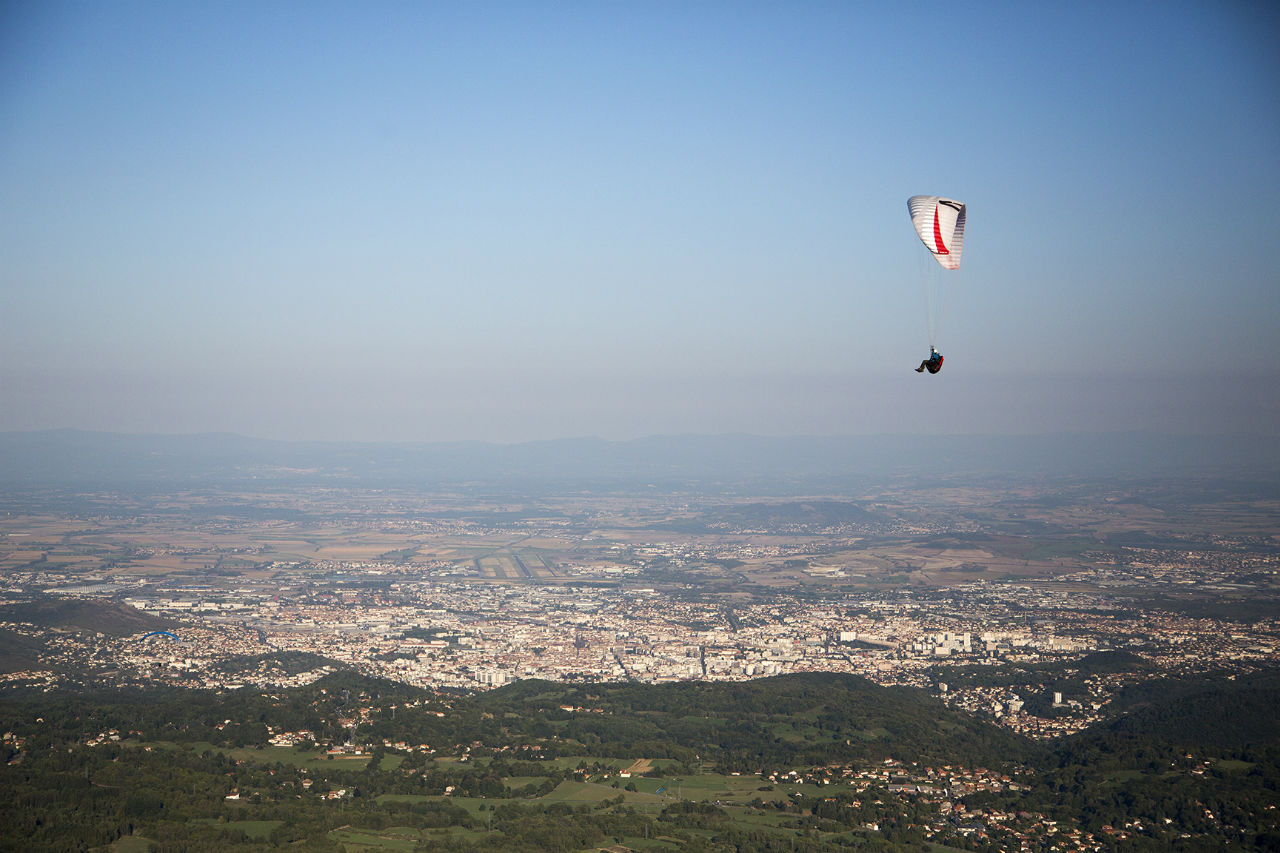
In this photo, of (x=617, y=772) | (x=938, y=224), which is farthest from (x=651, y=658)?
(x=938, y=224)

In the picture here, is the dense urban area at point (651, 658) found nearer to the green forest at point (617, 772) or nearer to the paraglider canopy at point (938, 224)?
the green forest at point (617, 772)

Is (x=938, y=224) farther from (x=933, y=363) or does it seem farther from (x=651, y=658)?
(x=651, y=658)

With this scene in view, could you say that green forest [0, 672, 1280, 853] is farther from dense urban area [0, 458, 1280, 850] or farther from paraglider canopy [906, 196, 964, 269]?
paraglider canopy [906, 196, 964, 269]

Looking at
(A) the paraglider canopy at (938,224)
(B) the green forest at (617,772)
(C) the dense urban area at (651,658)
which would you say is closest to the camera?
(A) the paraglider canopy at (938,224)

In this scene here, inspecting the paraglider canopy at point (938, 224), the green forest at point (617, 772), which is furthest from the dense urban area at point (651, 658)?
the paraglider canopy at point (938, 224)

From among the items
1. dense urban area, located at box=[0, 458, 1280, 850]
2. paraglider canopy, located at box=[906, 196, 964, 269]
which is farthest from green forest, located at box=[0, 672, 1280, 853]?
paraglider canopy, located at box=[906, 196, 964, 269]

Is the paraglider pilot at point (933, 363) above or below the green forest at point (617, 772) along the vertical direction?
above

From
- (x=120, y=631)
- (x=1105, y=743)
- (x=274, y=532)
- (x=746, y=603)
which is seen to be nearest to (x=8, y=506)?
(x=274, y=532)

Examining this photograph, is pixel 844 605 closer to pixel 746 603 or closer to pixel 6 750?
pixel 746 603
